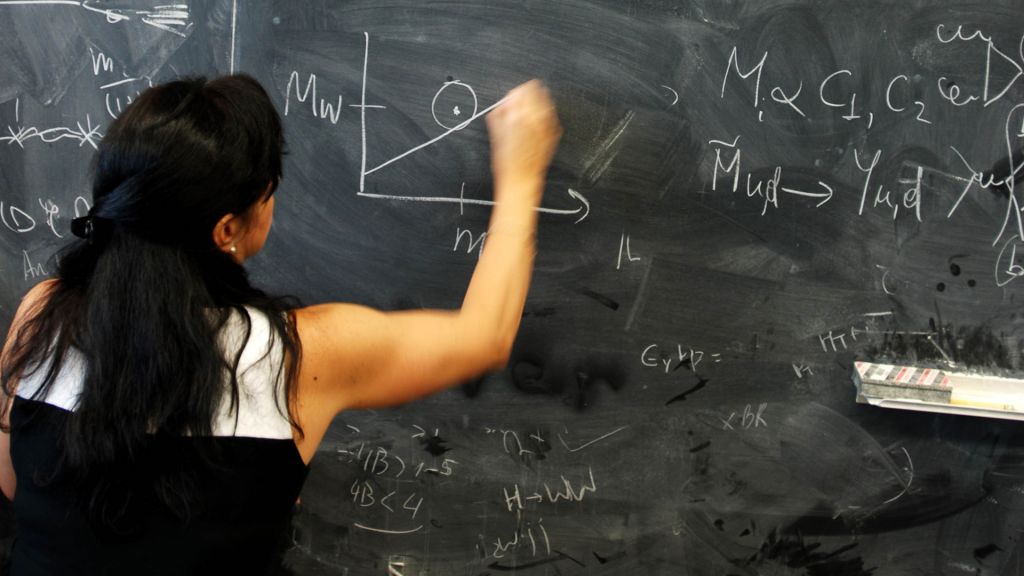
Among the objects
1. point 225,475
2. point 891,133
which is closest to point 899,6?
point 891,133

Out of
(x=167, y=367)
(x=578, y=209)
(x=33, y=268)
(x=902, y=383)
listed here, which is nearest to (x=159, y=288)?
(x=167, y=367)

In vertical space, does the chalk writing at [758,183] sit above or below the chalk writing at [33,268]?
above

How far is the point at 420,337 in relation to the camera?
1.12 m

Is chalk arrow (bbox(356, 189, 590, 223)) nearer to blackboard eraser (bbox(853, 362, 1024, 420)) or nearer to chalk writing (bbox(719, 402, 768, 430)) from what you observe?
chalk writing (bbox(719, 402, 768, 430))

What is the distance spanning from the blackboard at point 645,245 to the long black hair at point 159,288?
0.70 meters

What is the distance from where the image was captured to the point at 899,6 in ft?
5.24

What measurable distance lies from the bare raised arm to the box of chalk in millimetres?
847

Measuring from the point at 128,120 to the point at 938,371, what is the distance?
1.54 metres

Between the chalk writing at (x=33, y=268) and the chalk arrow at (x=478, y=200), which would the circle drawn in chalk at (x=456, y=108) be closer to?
the chalk arrow at (x=478, y=200)

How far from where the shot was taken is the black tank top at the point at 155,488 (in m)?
1.01

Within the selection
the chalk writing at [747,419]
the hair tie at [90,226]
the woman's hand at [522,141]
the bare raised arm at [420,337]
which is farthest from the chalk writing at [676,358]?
the hair tie at [90,226]

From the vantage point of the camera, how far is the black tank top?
1.01m

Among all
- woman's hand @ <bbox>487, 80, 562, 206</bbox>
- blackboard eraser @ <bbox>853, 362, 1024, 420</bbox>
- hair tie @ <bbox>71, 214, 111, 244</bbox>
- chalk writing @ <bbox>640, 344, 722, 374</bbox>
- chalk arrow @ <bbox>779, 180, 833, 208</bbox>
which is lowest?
chalk writing @ <bbox>640, 344, 722, 374</bbox>

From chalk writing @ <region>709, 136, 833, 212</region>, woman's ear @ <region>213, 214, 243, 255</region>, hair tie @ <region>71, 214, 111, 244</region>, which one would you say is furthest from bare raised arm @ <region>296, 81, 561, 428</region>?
chalk writing @ <region>709, 136, 833, 212</region>
